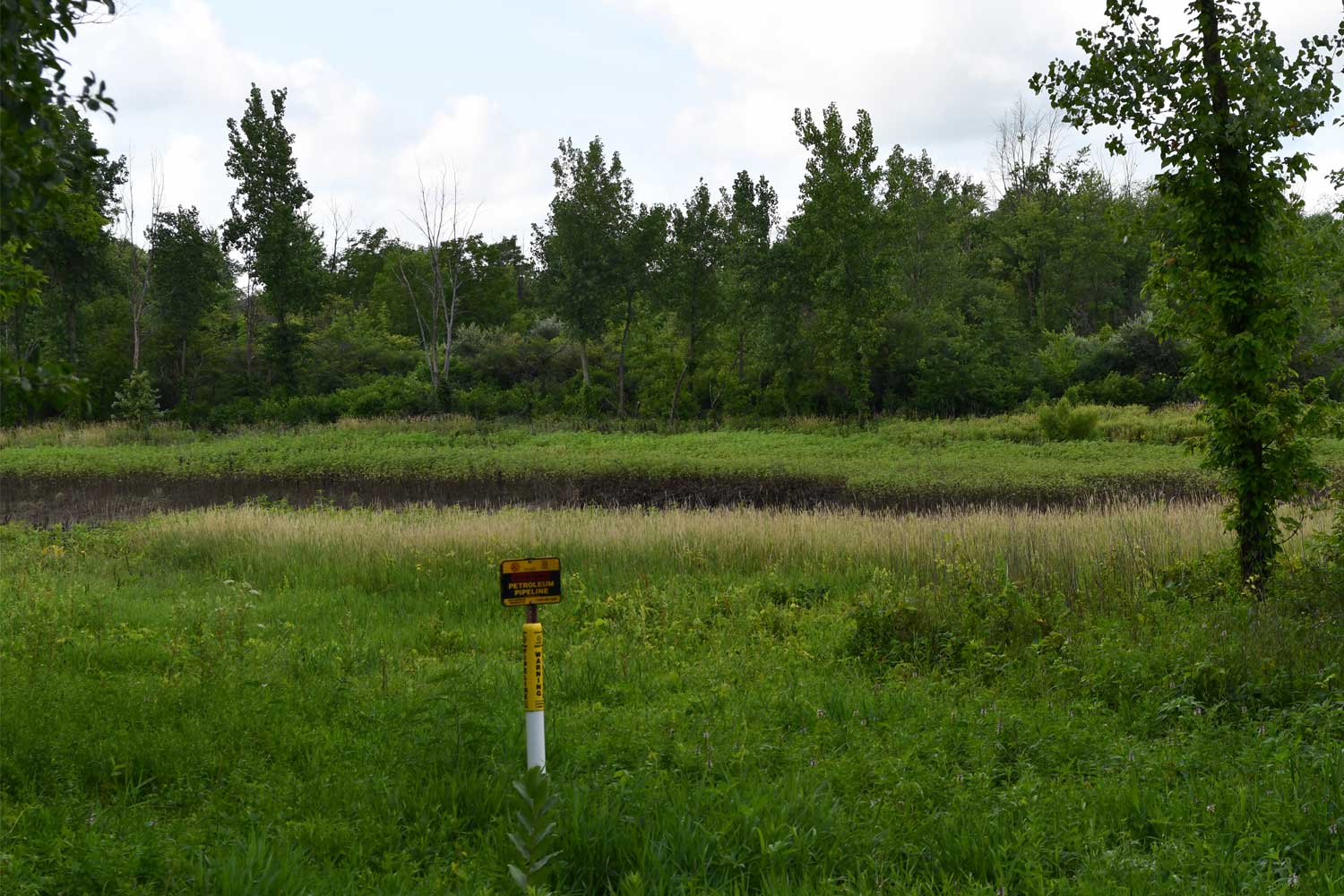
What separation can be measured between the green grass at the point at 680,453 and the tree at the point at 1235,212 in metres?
10.4

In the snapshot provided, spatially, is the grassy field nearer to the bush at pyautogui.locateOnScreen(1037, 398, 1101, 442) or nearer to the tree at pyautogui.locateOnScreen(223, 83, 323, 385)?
the bush at pyautogui.locateOnScreen(1037, 398, 1101, 442)

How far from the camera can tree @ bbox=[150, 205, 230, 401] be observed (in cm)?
4353

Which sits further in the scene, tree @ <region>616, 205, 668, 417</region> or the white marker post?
tree @ <region>616, 205, 668, 417</region>

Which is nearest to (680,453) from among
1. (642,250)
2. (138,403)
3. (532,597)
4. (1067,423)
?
(1067,423)

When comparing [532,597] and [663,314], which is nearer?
[532,597]

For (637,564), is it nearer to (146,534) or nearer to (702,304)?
(146,534)

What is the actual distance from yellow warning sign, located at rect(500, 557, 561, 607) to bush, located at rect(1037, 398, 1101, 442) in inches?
1070

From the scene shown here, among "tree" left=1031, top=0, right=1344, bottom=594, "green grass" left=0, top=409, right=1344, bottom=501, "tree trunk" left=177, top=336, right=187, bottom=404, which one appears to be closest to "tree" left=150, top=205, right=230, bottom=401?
"tree trunk" left=177, top=336, right=187, bottom=404

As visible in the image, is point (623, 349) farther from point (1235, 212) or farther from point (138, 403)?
point (1235, 212)

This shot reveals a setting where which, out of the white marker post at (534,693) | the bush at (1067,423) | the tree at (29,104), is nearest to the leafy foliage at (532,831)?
the white marker post at (534,693)

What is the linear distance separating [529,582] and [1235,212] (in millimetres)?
7485

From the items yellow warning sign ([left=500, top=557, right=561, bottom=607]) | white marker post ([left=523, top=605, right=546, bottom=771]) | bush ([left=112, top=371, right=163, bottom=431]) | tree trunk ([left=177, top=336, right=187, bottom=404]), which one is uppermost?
tree trunk ([left=177, top=336, right=187, bottom=404])

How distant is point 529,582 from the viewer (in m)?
4.47

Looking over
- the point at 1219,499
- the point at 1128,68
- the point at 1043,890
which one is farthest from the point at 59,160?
the point at 1219,499
